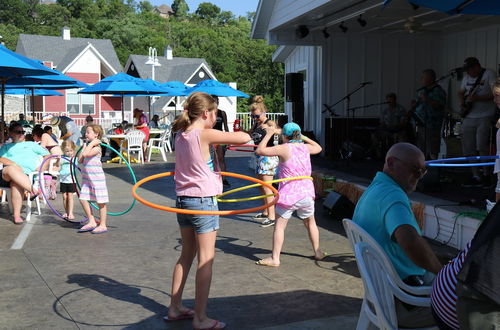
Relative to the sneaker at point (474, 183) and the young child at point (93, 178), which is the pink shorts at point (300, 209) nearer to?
the young child at point (93, 178)

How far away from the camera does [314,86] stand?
14.6m

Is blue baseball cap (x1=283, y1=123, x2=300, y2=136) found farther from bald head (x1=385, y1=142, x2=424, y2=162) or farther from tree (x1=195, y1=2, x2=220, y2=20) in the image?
tree (x1=195, y1=2, x2=220, y2=20)

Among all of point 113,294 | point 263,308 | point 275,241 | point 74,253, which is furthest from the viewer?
point 74,253

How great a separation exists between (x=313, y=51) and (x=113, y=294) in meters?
10.7

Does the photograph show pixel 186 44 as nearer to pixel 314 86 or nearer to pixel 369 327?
pixel 314 86

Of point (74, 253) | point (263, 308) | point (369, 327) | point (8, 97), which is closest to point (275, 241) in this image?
point (263, 308)

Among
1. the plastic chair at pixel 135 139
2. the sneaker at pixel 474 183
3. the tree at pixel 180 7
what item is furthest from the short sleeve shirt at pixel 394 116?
the tree at pixel 180 7

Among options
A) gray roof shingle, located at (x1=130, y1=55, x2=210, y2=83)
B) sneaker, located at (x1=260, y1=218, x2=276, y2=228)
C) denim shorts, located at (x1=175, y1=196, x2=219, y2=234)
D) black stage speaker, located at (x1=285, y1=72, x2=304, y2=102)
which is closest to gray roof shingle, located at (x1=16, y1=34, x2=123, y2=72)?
gray roof shingle, located at (x1=130, y1=55, x2=210, y2=83)

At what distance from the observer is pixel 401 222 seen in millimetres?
3006

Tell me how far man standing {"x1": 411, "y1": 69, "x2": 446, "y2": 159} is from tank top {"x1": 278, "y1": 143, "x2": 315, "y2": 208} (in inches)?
181

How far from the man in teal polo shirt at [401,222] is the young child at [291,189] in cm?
261

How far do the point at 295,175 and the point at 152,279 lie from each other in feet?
5.79

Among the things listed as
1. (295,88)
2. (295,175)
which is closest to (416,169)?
(295,175)

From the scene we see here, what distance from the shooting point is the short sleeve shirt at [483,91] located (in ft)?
27.1
